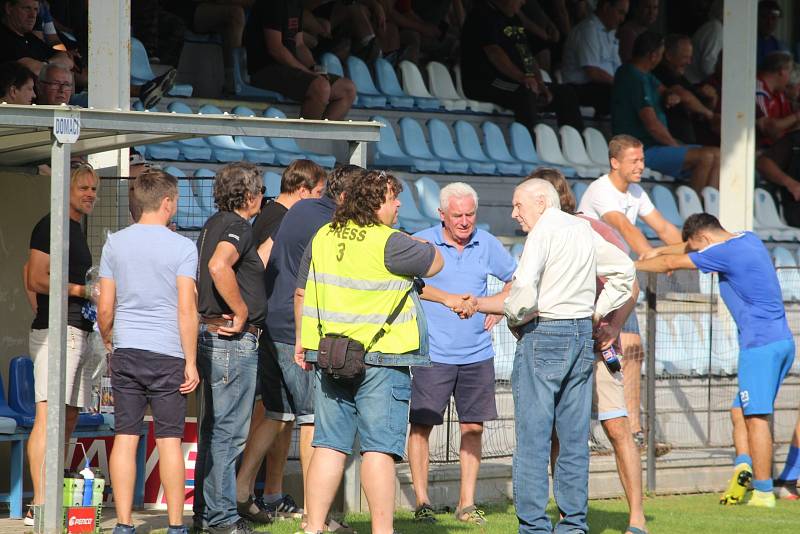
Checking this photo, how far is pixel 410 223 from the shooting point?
11266 mm

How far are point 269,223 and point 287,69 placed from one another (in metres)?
4.52

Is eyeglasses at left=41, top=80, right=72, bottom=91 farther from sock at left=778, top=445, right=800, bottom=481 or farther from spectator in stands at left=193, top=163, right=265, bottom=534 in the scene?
sock at left=778, top=445, right=800, bottom=481

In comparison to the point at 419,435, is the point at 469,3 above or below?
above

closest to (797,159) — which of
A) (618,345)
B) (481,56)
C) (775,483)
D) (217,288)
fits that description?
(481,56)

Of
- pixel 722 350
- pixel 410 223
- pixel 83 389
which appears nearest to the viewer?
pixel 83 389

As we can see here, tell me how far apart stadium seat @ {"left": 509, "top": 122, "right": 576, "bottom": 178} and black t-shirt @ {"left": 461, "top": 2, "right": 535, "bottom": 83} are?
1.74ft

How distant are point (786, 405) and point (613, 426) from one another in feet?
13.2

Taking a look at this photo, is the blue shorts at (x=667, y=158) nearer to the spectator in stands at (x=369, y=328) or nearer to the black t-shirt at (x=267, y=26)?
the black t-shirt at (x=267, y=26)

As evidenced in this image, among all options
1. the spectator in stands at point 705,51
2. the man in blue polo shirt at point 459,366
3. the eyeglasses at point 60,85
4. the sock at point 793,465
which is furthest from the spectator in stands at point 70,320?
the spectator in stands at point 705,51

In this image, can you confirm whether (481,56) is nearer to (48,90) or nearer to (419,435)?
(48,90)

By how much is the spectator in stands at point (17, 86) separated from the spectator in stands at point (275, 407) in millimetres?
2336

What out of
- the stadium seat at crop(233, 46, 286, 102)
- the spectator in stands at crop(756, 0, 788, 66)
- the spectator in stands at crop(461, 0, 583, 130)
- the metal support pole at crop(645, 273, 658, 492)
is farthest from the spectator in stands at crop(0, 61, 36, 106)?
the spectator in stands at crop(756, 0, 788, 66)

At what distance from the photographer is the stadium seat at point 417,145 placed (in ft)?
40.0

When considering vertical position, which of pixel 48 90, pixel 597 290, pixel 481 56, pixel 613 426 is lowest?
pixel 613 426
